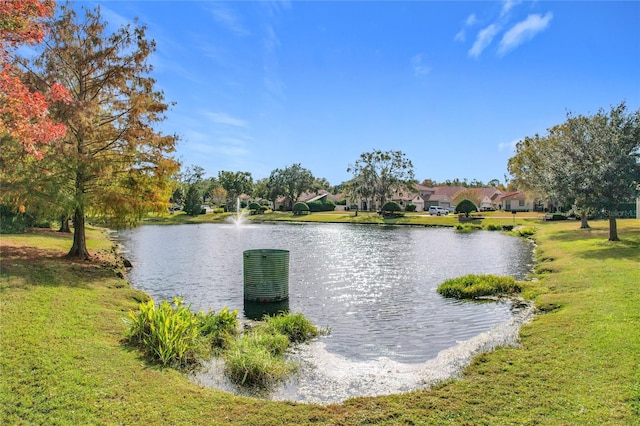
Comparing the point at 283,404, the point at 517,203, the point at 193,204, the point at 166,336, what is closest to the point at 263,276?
the point at 166,336

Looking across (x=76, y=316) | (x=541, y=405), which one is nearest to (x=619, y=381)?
(x=541, y=405)

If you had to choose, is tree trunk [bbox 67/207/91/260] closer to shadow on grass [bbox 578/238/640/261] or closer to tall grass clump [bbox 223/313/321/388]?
tall grass clump [bbox 223/313/321/388]

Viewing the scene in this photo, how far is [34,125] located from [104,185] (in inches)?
355

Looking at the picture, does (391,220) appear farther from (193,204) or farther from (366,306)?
(366,306)

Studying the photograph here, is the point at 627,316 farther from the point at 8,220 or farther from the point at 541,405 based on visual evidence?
the point at 8,220

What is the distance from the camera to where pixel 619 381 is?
21.6 ft

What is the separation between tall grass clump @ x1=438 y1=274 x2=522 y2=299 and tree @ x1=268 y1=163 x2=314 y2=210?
86.6m

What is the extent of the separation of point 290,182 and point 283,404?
96.6m

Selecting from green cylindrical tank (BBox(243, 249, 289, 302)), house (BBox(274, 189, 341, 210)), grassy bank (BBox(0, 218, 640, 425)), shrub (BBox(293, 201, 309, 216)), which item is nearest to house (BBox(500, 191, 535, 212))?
house (BBox(274, 189, 341, 210))

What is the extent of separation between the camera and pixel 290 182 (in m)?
102

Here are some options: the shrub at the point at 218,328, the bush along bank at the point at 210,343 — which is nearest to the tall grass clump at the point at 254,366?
the bush along bank at the point at 210,343

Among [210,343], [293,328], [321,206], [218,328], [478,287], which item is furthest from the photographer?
[321,206]

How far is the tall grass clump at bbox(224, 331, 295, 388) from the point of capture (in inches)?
305

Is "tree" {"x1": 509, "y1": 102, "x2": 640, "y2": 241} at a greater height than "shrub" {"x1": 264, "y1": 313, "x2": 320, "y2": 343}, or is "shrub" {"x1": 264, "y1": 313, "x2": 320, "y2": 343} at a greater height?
"tree" {"x1": 509, "y1": 102, "x2": 640, "y2": 241}
